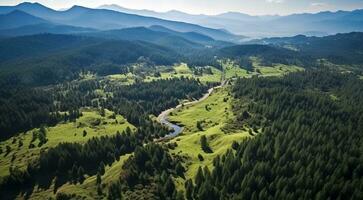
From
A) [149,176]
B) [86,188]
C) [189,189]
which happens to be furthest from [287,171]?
[86,188]

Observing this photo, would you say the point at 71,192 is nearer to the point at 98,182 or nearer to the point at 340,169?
the point at 98,182

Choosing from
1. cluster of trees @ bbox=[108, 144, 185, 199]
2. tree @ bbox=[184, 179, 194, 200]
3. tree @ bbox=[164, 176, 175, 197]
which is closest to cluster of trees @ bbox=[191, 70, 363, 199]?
tree @ bbox=[184, 179, 194, 200]

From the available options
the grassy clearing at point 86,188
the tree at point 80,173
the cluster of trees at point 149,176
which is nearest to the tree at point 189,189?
the cluster of trees at point 149,176

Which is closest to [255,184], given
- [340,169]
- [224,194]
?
[224,194]

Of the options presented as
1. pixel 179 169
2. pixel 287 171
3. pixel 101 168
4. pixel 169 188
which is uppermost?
pixel 287 171

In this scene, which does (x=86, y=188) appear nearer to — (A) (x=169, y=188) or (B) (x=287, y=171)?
(A) (x=169, y=188)

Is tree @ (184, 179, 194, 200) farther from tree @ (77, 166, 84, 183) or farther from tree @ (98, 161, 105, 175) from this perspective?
tree @ (77, 166, 84, 183)

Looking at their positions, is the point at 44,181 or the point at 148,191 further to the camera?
the point at 44,181

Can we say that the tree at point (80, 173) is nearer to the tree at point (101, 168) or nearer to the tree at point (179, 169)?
the tree at point (101, 168)
